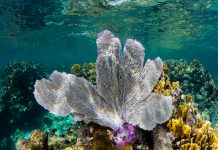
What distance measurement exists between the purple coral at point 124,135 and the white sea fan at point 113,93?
0.27 feet

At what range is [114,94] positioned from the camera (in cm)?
416

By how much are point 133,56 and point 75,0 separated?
1805 centimetres

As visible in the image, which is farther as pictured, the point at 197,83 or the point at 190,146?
the point at 197,83

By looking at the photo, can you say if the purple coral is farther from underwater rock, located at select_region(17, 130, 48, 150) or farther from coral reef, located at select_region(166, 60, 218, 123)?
coral reef, located at select_region(166, 60, 218, 123)

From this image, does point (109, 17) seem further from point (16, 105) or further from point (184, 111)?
point (184, 111)

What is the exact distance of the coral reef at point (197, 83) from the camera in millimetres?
12375

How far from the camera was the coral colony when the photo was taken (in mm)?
3932

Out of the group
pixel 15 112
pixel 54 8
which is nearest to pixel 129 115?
pixel 15 112

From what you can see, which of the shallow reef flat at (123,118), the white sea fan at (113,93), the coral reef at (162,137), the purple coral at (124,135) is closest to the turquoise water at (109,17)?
the coral reef at (162,137)

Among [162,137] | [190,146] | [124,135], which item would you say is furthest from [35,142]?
[190,146]

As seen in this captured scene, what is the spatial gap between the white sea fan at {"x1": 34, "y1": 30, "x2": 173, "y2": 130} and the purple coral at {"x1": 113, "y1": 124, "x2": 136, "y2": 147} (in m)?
0.08

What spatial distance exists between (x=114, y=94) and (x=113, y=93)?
23 mm

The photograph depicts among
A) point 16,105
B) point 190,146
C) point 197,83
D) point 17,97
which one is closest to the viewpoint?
point 190,146

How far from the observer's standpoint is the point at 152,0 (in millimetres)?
22234
